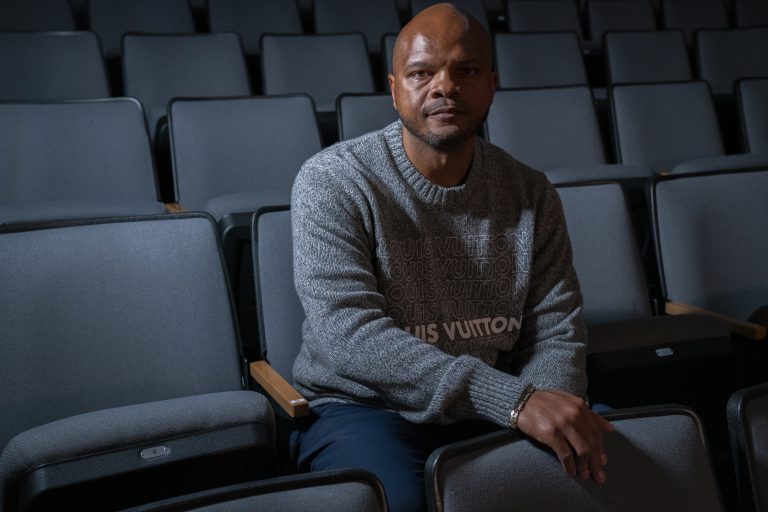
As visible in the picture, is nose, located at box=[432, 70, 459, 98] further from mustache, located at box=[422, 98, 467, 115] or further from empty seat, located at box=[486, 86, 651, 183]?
empty seat, located at box=[486, 86, 651, 183]

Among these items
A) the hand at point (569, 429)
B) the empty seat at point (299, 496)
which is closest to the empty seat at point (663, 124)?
the hand at point (569, 429)

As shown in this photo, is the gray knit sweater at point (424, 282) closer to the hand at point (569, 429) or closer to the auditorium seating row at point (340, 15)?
the hand at point (569, 429)

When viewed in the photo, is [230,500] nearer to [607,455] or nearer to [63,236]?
[607,455]

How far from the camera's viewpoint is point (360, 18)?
1.38 meters

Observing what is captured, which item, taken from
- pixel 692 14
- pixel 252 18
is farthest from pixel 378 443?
pixel 692 14

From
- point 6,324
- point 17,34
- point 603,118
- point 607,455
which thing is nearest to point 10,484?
point 6,324

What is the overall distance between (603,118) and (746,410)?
89cm

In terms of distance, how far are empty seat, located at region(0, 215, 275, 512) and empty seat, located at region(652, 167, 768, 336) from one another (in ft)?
1.20

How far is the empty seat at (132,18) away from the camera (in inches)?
48.1

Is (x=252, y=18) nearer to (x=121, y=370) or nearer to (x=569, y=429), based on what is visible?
(x=121, y=370)

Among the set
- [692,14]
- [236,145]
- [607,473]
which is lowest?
[607,473]

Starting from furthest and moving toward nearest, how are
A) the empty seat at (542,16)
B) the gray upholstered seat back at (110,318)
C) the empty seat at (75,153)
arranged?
the empty seat at (542,16) → the empty seat at (75,153) → the gray upholstered seat back at (110,318)

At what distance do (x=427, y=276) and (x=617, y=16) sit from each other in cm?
121

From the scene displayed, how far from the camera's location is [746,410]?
0.32 m
